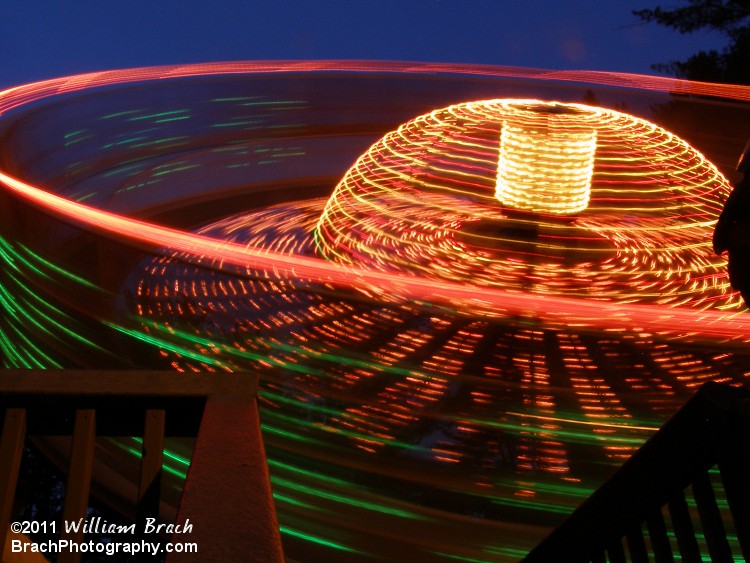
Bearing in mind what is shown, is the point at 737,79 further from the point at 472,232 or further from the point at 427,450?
the point at 427,450

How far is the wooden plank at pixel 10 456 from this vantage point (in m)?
1.36

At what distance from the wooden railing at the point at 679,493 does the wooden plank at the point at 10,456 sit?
97 cm

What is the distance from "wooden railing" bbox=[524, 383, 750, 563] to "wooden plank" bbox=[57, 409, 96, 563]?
87cm

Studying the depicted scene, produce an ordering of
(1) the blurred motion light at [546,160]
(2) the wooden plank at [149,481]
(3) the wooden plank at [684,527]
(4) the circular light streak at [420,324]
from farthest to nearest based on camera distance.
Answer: (1) the blurred motion light at [546,160]
(4) the circular light streak at [420,324]
(2) the wooden plank at [149,481]
(3) the wooden plank at [684,527]

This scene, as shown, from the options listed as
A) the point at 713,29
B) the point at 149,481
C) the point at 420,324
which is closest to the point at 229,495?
the point at 149,481

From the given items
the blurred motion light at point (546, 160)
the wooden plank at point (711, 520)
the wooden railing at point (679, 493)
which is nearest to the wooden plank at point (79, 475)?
the wooden railing at point (679, 493)

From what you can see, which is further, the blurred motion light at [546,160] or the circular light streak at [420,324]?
the blurred motion light at [546,160]

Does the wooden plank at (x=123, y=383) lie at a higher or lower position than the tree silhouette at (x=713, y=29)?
lower

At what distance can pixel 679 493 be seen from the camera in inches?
51.3

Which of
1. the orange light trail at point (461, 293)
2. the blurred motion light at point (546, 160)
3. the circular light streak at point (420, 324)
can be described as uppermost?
the blurred motion light at point (546, 160)

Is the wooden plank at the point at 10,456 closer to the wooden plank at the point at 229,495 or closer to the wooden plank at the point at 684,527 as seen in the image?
the wooden plank at the point at 229,495

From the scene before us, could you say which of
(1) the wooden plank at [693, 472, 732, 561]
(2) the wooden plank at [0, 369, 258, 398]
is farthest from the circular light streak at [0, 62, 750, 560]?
(1) the wooden plank at [693, 472, 732, 561]

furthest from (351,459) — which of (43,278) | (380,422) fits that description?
(43,278)

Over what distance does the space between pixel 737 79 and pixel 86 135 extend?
18.7ft
